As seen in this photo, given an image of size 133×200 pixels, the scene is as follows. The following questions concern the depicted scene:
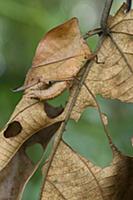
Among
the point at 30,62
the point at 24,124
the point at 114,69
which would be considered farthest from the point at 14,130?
the point at 30,62

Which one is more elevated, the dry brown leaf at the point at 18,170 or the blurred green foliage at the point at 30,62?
the blurred green foliage at the point at 30,62

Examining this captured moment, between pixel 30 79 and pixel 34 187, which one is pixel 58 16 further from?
pixel 30 79

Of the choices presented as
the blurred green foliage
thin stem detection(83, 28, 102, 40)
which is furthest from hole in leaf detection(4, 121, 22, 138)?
the blurred green foliage

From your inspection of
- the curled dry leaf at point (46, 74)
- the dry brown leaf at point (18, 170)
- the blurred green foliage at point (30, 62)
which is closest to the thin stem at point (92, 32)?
the curled dry leaf at point (46, 74)

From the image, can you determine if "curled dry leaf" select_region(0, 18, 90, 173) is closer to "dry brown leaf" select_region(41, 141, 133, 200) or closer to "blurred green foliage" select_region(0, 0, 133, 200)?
"dry brown leaf" select_region(41, 141, 133, 200)

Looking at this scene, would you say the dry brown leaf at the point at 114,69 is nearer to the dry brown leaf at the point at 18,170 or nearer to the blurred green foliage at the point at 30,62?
the dry brown leaf at the point at 18,170

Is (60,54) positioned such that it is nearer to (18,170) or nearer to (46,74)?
(46,74)

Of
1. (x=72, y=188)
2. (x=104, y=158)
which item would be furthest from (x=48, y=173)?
(x=104, y=158)
